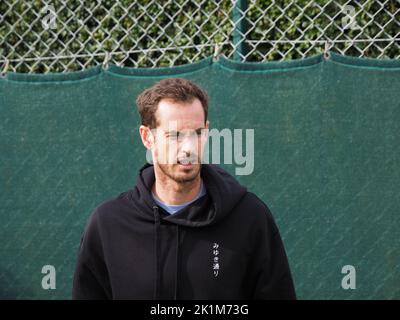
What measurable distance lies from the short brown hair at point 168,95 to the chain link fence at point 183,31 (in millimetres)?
1646

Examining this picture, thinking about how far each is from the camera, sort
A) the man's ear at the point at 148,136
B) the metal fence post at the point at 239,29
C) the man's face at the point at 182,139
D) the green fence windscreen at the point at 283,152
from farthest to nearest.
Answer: the metal fence post at the point at 239,29 < the green fence windscreen at the point at 283,152 < the man's ear at the point at 148,136 < the man's face at the point at 182,139

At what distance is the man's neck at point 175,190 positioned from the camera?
9.22 ft

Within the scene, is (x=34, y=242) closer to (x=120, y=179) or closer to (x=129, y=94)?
(x=120, y=179)

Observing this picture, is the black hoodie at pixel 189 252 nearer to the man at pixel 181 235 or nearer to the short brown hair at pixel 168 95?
the man at pixel 181 235

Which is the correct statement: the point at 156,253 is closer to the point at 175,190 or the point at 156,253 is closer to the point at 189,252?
the point at 189,252

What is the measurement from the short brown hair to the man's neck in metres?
0.21

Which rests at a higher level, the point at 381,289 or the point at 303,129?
the point at 303,129

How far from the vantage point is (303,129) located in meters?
4.40

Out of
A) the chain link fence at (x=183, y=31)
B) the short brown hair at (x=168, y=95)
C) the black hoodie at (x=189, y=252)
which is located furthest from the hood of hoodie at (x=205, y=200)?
the chain link fence at (x=183, y=31)

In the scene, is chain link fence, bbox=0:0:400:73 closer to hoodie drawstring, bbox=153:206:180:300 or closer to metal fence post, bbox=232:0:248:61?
metal fence post, bbox=232:0:248:61

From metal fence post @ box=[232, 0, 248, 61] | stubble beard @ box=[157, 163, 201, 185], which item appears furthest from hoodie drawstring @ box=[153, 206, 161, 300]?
metal fence post @ box=[232, 0, 248, 61]

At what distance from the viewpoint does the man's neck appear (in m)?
2.81

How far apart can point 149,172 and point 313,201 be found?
1632 millimetres

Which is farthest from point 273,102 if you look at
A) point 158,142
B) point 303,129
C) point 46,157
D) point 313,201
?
point 158,142
